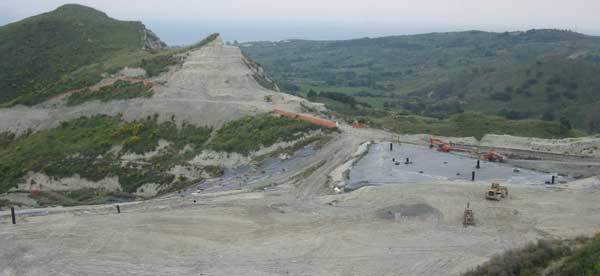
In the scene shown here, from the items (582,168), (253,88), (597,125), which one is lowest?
(597,125)

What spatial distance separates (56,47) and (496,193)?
7450 centimetres

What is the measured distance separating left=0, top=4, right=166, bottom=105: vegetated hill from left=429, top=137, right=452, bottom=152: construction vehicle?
42.5m

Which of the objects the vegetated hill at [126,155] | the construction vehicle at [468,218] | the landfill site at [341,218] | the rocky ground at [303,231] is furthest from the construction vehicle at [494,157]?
the vegetated hill at [126,155]

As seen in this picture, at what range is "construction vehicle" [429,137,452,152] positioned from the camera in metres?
34.5

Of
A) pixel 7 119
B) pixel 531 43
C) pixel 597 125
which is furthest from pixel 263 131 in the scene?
pixel 531 43

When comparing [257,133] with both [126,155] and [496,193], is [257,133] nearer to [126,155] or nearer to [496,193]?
[126,155]

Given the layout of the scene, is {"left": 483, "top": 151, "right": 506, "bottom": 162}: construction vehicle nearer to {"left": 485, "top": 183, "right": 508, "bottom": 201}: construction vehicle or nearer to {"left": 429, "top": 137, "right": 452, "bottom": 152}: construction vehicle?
{"left": 429, "top": 137, "right": 452, "bottom": 152}: construction vehicle

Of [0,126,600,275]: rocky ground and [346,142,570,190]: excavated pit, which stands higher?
[346,142,570,190]: excavated pit

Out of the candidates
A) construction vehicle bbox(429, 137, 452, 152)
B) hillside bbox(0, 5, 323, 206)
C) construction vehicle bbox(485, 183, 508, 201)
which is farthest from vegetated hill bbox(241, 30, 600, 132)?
construction vehicle bbox(485, 183, 508, 201)

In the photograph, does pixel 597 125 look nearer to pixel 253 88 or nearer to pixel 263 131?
pixel 253 88

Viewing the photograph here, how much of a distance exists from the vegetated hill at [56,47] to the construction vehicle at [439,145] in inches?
1674

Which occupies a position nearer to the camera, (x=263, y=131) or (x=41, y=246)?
(x=41, y=246)

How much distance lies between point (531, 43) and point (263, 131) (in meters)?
189

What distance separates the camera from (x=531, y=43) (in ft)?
651
